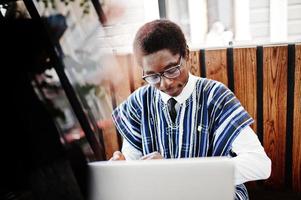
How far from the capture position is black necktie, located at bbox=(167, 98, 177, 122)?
4.75 feet

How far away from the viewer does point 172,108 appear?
146 cm

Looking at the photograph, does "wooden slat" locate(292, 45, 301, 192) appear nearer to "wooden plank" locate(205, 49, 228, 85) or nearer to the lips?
"wooden plank" locate(205, 49, 228, 85)

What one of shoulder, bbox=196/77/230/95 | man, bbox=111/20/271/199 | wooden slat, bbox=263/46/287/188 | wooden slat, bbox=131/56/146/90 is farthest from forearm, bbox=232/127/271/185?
wooden slat, bbox=131/56/146/90

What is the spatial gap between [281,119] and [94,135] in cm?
172

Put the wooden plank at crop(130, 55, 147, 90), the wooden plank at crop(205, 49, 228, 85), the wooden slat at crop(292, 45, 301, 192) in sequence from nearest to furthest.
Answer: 1. the wooden slat at crop(292, 45, 301, 192)
2. the wooden plank at crop(205, 49, 228, 85)
3. the wooden plank at crop(130, 55, 147, 90)

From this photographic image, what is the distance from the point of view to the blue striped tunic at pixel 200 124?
4.50ft

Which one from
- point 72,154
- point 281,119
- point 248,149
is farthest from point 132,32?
point 281,119

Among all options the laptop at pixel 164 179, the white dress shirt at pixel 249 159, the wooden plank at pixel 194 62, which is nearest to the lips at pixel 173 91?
the white dress shirt at pixel 249 159

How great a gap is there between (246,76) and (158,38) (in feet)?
3.07

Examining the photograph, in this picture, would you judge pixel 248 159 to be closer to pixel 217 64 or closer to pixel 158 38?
pixel 158 38

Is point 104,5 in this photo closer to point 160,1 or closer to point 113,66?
point 113,66

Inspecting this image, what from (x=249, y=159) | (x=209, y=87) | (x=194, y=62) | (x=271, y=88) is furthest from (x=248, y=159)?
(x=194, y=62)

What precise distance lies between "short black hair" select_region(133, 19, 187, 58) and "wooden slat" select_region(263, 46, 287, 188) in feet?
2.72

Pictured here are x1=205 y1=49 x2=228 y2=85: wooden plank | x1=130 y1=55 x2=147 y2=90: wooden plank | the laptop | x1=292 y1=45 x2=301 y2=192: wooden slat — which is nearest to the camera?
the laptop
